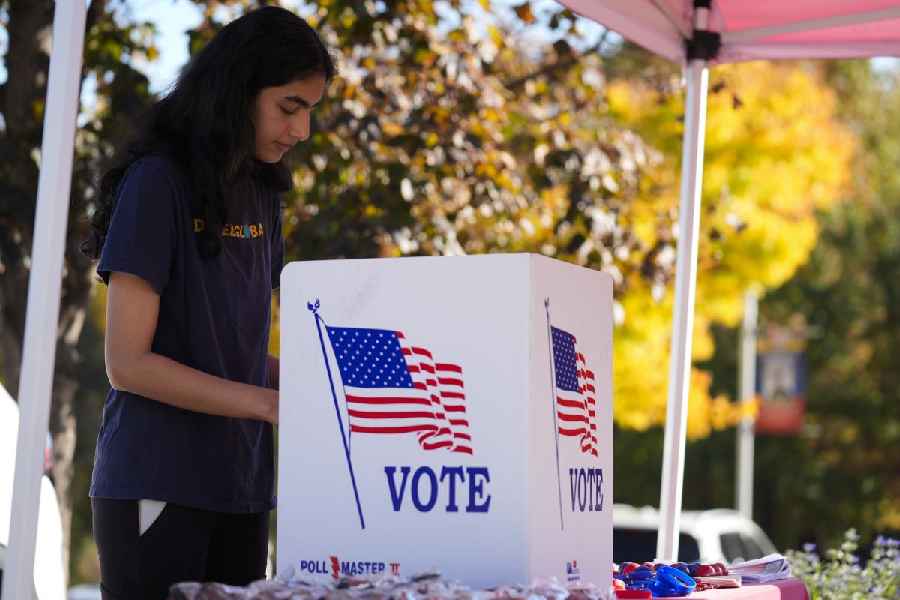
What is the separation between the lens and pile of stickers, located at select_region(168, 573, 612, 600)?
1.83 metres

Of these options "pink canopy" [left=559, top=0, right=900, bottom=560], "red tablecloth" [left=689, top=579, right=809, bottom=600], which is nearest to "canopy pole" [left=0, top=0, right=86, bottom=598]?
"red tablecloth" [left=689, top=579, right=809, bottom=600]

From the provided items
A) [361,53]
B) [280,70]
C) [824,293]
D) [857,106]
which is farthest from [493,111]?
[857,106]

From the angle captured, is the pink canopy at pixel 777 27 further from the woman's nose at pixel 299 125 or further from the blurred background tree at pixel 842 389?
the blurred background tree at pixel 842 389

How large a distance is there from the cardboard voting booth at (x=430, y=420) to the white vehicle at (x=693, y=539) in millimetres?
6129

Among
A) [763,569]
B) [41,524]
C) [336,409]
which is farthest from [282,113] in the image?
[41,524]

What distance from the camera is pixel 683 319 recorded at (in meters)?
4.24

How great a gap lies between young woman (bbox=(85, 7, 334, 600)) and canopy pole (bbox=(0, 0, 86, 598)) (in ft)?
0.29

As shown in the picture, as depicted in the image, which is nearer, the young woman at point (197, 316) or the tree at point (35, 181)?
the young woman at point (197, 316)

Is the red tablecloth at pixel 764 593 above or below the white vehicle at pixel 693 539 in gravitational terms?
above

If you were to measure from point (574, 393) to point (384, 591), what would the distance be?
48 centimetres

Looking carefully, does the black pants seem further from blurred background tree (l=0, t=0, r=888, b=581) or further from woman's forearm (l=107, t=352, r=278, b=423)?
blurred background tree (l=0, t=0, r=888, b=581)

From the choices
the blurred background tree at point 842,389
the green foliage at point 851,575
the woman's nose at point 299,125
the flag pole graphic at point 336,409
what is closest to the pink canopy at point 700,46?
A: the green foliage at point 851,575

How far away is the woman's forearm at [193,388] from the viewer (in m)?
2.21

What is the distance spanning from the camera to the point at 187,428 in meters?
2.31
